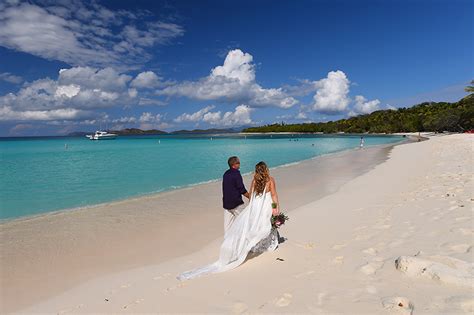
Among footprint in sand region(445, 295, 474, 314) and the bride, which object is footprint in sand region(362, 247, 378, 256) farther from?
footprint in sand region(445, 295, 474, 314)

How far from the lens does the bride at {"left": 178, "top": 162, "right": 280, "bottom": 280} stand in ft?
19.9

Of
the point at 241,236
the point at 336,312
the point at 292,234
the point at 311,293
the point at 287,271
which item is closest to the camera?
the point at 336,312

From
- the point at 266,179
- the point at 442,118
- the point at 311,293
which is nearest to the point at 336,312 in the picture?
the point at 311,293

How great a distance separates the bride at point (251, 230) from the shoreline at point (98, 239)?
220 cm

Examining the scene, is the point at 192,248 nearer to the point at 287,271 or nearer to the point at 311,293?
the point at 287,271

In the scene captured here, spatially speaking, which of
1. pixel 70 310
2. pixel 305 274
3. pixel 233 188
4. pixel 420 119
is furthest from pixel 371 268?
pixel 420 119

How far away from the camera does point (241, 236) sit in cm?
612

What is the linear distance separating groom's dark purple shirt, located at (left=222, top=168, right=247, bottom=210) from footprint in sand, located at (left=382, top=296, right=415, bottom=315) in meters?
3.33

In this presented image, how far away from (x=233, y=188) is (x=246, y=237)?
1.09 metres

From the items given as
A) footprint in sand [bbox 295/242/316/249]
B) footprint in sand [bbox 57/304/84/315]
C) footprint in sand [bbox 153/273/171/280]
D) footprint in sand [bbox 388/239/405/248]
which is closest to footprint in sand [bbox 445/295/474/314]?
footprint in sand [bbox 388/239/405/248]

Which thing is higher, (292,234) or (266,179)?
(266,179)

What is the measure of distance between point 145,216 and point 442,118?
112 metres

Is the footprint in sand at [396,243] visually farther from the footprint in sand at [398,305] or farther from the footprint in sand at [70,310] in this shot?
the footprint in sand at [70,310]

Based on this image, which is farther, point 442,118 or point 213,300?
point 442,118
